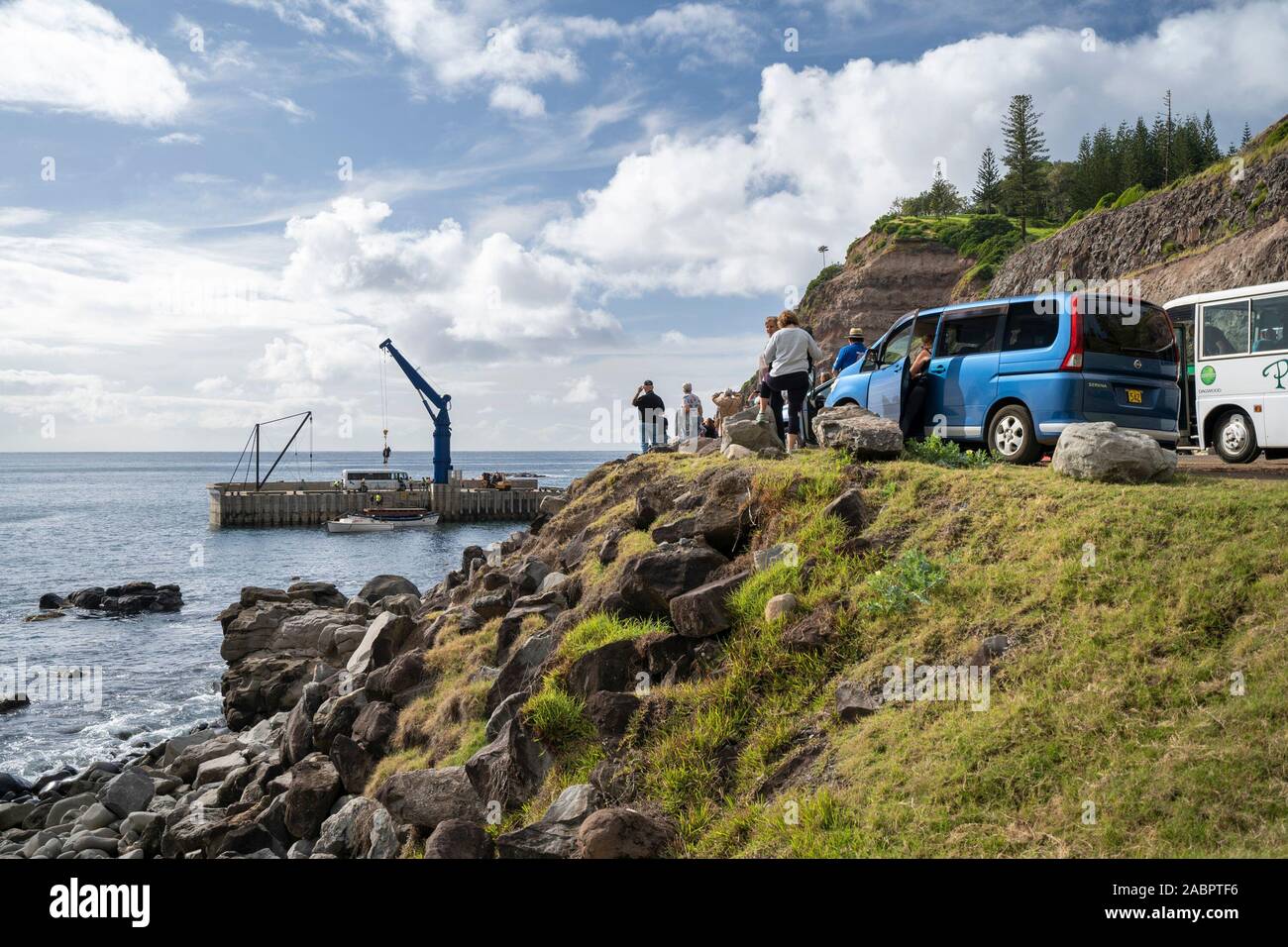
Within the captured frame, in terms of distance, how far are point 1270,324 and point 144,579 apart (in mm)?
50727

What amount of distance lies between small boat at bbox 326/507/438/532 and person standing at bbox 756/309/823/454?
60.3m

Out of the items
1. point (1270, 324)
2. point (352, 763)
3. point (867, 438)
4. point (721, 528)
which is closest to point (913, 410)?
point (867, 438)

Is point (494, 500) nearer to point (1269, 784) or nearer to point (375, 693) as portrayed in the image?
point (375, 693)

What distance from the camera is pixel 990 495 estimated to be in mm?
9086

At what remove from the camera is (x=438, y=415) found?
83438 millimetres

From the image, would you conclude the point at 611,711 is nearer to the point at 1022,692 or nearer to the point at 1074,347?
the point at 1022,692

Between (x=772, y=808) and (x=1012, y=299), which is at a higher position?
(x=1012, y=299)

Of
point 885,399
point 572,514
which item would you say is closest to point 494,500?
point 572,514

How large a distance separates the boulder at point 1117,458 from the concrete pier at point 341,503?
218ft

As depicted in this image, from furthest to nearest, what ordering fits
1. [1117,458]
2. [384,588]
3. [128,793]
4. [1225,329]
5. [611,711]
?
1. [384,588]
2. [1225,329]
3. [128,793]
4. [1117,458]
5. [611,711]

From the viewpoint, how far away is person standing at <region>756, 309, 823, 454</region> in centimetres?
1325

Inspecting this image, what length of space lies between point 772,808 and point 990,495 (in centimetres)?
441

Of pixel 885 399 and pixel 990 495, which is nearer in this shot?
pixel 990 495

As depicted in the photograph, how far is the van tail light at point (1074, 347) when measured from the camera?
36.2ft
